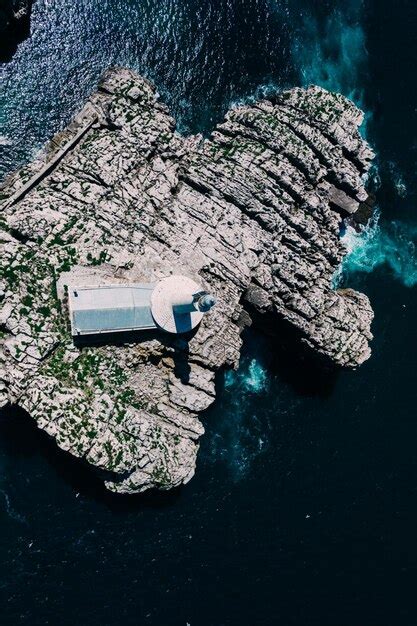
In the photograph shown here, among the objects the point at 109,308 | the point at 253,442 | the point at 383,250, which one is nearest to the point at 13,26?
the point at 109,308

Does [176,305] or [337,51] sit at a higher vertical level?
[337,51]

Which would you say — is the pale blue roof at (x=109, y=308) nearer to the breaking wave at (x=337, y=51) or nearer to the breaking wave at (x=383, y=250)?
the breaking wave at (x=383, y=250)

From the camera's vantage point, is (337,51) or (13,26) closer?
(13,26)

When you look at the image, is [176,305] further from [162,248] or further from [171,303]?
[162,248]

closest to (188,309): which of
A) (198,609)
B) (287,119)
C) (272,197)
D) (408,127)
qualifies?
(272,197)

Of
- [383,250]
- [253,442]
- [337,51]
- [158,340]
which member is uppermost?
[337,51]

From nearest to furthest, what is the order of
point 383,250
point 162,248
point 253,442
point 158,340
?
point 158,340 → point 162,248 → point 253,442 → point 383,250

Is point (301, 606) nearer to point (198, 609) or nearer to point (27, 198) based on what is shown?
point (198, 609)

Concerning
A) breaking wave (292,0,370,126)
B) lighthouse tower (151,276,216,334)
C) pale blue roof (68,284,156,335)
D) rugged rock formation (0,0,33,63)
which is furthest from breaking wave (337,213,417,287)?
rugged rock formation (0,0,33,63)
